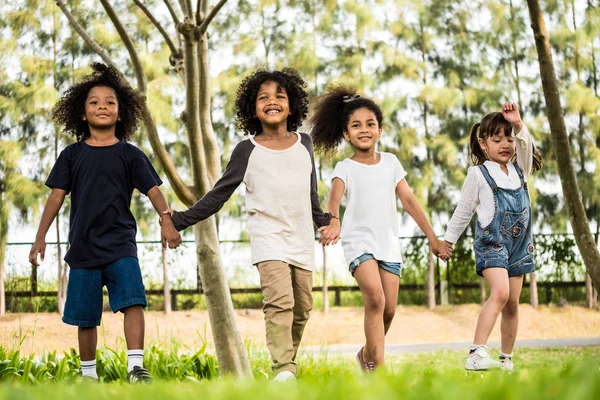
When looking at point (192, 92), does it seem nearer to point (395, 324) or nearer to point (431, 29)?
point (395, 324)

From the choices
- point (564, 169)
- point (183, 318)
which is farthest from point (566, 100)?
point (564, 169)

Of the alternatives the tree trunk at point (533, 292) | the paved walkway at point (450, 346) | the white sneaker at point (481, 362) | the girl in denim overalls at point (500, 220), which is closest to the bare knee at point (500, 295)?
the girl in denim overalls at point (500, 220)

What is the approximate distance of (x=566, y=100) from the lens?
577 inches

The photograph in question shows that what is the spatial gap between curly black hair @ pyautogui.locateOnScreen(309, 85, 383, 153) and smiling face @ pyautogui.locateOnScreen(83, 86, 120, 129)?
121 centimetres

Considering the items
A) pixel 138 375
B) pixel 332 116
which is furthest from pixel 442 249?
pixel 138 375

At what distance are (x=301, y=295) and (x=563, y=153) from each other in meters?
3.05

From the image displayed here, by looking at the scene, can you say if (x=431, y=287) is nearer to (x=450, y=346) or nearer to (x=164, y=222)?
(x=450, y=346)

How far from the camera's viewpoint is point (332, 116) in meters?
4.93

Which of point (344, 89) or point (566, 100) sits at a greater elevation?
point (566, 100)

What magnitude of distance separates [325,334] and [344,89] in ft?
30.2

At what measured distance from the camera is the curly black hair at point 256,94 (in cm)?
452

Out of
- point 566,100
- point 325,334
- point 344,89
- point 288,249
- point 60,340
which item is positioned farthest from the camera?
point 566,100

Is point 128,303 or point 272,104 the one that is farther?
point 272,104

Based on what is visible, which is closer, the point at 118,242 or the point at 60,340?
the point at 118,242
